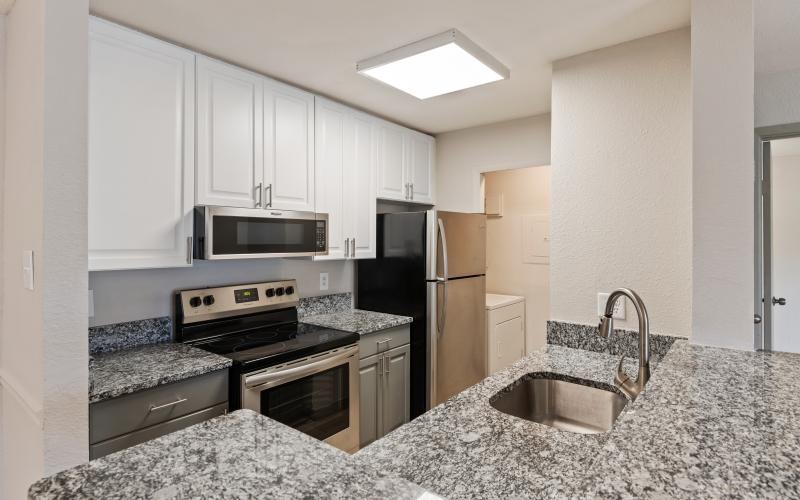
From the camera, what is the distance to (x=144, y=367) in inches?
70.2

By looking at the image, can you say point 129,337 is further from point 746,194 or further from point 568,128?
point 746,194

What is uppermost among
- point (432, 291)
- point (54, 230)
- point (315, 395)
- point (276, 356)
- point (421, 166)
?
point (421, 166)

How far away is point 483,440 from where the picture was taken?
110 cm

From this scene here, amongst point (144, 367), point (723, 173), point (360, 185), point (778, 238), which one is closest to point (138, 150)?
point (144, 367)

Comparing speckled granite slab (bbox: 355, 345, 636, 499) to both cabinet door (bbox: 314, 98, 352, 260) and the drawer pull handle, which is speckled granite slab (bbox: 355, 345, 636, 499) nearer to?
the drawer pull handle

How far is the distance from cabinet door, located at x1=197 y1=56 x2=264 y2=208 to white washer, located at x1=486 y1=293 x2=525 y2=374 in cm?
209

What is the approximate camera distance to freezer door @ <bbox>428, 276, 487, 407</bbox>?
2.95 m

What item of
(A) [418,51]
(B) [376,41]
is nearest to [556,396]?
(A) [418,51]

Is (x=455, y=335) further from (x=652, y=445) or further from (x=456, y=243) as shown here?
(x=652, y=445)

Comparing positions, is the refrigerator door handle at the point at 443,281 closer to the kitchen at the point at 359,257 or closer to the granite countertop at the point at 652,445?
the kitchen at the point at 359,257

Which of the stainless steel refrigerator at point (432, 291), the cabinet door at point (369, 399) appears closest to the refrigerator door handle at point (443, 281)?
the stainless steel refrigerator at point (432, 291)

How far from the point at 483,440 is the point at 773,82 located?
8.43ft

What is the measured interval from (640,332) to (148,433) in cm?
188

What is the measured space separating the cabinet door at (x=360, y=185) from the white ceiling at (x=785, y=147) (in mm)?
2320
